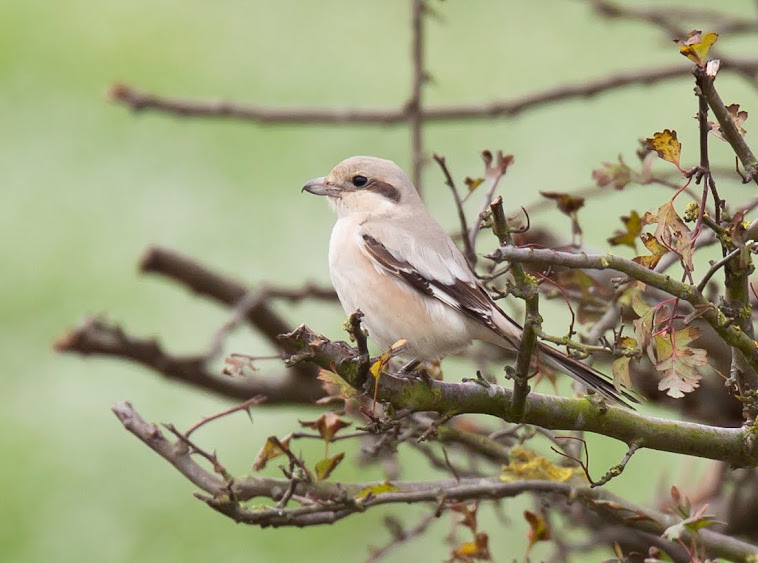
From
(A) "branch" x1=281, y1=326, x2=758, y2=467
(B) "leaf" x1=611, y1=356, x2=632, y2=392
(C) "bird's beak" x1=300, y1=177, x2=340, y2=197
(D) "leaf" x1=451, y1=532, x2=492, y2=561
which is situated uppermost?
(C) "bird's beak" x1=300, y1=177, x2=340, y2=197

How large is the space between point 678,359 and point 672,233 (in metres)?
0.22

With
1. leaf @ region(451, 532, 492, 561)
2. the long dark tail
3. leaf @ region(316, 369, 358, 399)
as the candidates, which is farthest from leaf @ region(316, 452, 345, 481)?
the long dark tail

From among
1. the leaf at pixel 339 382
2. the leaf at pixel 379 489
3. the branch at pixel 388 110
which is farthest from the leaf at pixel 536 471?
the branch at pixel 388 110

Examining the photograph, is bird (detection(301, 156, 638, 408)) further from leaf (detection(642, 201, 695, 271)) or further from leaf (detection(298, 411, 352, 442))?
leaf (detection(642, 201, 695, 271))

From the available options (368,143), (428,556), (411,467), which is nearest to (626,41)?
(368,143)

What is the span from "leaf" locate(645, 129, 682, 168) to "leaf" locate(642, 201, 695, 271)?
8cm

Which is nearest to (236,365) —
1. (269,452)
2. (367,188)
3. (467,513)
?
(269,452)

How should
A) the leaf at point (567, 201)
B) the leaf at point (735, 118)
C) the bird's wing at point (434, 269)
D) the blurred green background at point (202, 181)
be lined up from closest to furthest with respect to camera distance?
the leaf at point (735, 118), the leaf at point (567, 201), the bird's wing at point (434, 269), the blurred green background at point (202, 181)

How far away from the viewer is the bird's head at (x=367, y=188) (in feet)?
11.8

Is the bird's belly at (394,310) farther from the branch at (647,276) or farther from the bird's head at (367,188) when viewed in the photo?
the branch at (647,276)

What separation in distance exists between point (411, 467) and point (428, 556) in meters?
0.65

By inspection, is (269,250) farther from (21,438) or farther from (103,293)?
(21,438)

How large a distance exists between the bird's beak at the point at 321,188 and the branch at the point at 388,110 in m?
0.32

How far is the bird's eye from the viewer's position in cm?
362
